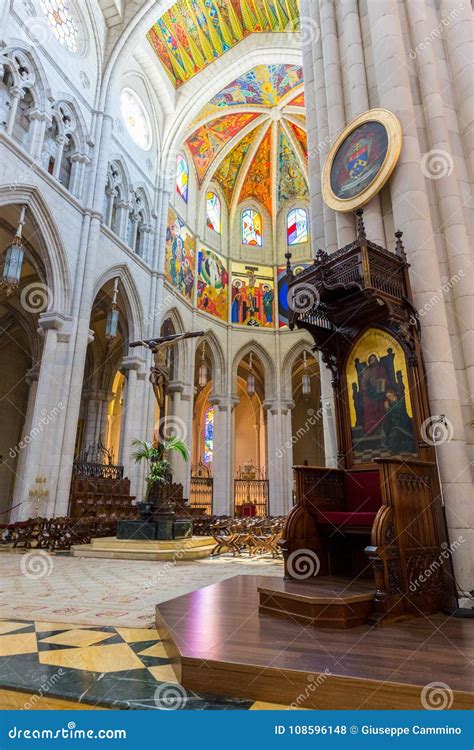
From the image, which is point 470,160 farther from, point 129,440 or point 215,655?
point 129,440

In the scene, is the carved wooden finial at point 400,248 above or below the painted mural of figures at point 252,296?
below

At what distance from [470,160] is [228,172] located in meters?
20.5

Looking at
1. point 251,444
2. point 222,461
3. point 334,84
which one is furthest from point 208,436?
point 334,84

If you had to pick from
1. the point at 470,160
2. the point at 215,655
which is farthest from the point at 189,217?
the point at 215,655

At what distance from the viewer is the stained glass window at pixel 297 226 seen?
79.8ft

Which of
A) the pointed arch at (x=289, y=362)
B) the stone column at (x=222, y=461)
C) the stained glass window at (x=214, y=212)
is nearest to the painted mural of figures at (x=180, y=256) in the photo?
the stained glass window at (x=214, y=212)

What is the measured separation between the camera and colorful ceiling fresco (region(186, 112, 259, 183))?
70.7 ft

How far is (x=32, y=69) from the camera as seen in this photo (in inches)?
466

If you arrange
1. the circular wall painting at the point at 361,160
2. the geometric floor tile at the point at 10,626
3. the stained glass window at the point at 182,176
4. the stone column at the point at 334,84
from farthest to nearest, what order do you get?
the stained glass window at the point at 182,176 → the stone column at the point at 334,84 → the circular wall painting at the point at 361,160 → the geometric floor tile at the point at 10,626

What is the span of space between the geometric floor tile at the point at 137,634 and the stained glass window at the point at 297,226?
23.2 metres

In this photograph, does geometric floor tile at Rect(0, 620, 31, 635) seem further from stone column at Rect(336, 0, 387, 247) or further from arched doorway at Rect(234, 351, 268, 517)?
arched doorway at Rect(234, 351, 268, 517)

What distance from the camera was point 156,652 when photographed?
2.71 meters

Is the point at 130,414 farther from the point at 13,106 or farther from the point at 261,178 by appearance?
the point at 261,178

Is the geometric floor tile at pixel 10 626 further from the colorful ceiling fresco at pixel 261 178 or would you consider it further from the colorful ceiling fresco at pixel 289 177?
the colorful ceiling fresco at pixel 289 177
